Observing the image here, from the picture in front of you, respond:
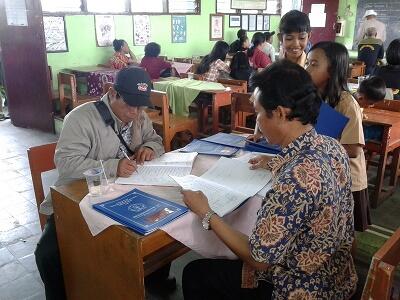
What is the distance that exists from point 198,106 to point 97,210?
8.51 ft

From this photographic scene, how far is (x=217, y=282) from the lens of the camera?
132 cm

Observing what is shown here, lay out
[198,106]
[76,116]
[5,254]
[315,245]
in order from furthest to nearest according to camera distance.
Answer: [198,106], [5,254], [76,116], [315,245]

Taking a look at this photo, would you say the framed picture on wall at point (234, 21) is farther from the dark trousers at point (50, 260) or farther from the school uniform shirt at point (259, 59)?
the dark trousers at point (50, 260)

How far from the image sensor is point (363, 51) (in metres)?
5.63

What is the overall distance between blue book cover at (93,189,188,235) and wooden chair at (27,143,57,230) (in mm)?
575

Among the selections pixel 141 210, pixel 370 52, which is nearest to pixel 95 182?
pixel 141 210

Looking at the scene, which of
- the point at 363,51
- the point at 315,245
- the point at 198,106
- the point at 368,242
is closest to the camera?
the point at 315,245

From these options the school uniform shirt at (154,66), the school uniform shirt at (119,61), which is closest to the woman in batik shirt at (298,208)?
the school uniform shirt at (154,66)

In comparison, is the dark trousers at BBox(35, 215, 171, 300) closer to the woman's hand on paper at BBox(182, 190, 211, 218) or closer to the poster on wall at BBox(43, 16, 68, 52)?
the woman's hand on paper at BBox(182, 190, 211, 218)

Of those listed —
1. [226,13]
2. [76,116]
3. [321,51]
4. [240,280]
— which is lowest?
[240,280]

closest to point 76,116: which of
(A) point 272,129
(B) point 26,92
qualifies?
(A) point 272,129

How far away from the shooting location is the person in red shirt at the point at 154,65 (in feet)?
15.2

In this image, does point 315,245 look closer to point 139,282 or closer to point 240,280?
point 240,280

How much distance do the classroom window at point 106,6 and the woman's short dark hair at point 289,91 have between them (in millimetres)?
5009
